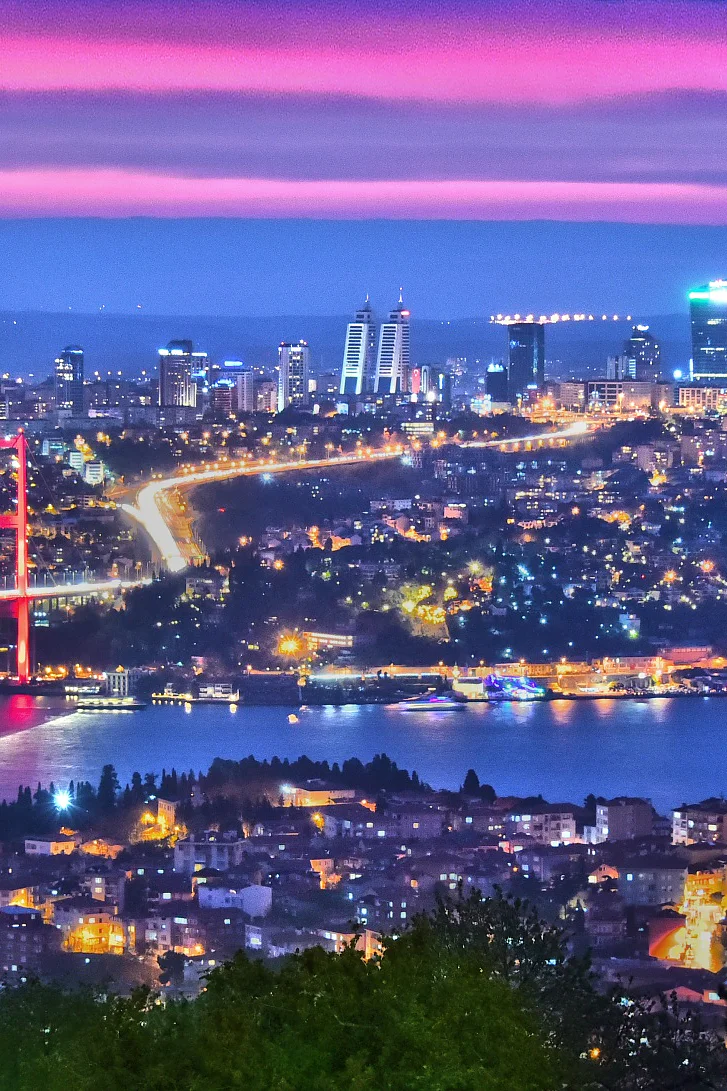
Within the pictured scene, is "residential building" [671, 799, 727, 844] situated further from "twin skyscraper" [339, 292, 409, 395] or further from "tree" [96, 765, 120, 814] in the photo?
"twin skyscraper" [339, 292, 409, 395]

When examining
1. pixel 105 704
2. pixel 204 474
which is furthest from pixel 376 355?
pixel 105 704

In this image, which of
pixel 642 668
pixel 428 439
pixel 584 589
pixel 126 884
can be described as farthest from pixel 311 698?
pixel 428 439

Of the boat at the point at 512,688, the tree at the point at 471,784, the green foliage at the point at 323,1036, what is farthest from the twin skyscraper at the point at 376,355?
the green foliage at the point at 323,1036

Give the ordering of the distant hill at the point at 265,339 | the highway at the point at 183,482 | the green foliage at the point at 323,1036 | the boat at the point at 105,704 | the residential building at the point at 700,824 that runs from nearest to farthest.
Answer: the green foliage at the point at 323,1036 < the residential building at the point at 700,824 < the boat at the point at 105,704 < the highway at the point at 183,482 < the distant hill at the point at 265,339

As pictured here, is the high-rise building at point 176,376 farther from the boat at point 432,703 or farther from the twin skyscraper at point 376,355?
the boat at point 432,703

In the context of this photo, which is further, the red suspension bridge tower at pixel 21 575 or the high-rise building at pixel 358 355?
the high-rise building at pixel 358 355

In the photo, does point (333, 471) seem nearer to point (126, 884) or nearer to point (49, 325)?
point (49, 325)
